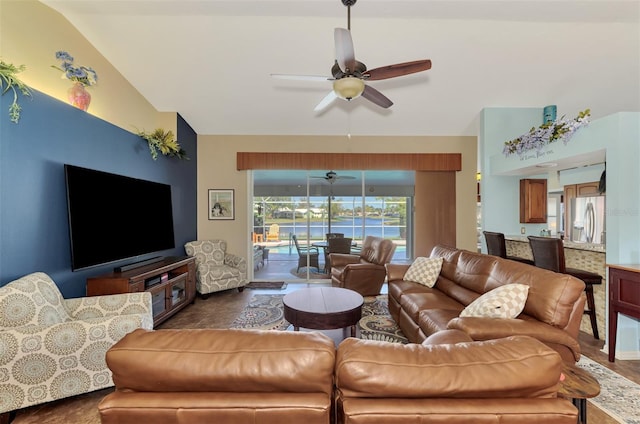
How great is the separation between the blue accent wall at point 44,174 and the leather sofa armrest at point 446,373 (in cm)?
297

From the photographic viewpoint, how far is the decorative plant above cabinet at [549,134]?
3.02 metres

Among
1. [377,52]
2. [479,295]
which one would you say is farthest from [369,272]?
[377,52]

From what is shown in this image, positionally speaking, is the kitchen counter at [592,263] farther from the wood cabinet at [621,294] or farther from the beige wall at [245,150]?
the beige wall at [245,150]

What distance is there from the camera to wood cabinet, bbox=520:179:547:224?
4.43 metres

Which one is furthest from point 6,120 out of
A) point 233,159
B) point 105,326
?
point 233,159

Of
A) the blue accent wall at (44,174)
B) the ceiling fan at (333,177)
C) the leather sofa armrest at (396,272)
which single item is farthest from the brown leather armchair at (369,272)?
the blue accent wall at (44,174)

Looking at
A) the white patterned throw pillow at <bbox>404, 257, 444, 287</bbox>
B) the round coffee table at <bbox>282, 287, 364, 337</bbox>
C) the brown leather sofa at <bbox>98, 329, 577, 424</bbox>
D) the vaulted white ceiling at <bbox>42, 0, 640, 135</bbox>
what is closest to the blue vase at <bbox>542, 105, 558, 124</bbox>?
the vaulted white ceiling at <bbox>42, 0, 640, 135</bbox>

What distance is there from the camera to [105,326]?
1.96m

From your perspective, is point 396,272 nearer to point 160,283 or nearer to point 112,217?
point 160,283

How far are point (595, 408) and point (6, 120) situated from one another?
16.2 ft

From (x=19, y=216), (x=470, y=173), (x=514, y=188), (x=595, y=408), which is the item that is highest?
(x=470, y=173)

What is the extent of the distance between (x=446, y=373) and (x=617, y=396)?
2.38 metres

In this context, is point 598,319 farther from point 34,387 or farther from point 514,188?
point 34,387

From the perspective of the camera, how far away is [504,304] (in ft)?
6.56
